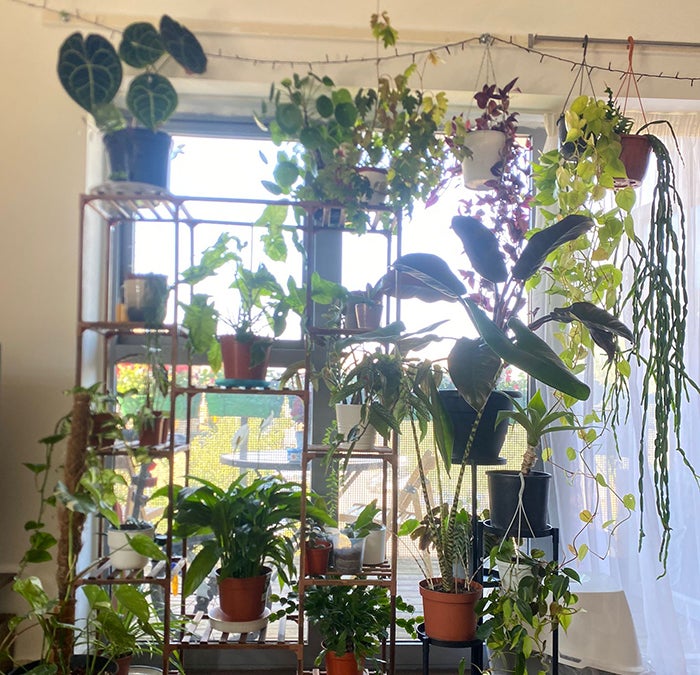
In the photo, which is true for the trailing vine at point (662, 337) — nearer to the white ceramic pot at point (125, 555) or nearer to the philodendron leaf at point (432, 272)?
the philodendron leaf at point (432, 272)

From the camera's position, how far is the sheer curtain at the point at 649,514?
7.30 feet

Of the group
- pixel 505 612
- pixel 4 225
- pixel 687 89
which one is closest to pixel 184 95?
pixel 4 225

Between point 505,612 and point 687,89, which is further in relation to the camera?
point 687,89

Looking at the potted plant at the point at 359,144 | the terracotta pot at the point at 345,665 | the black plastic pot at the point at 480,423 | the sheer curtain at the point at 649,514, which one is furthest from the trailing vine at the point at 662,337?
the terracotta pot at the point at 345,665

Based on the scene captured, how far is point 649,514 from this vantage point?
2.25 metres

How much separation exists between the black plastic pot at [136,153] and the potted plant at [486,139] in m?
0.94

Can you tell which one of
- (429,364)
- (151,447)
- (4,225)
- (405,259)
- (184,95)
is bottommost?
(151,447)

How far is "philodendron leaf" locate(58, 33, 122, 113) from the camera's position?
1910 millimetres

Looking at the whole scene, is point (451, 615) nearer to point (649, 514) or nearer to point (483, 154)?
point (649, 514)

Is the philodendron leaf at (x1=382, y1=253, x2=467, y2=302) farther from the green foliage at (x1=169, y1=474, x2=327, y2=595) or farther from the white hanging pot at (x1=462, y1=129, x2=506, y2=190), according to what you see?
the green foliage at (x1=169, y1=474, x2=327, y2=595)

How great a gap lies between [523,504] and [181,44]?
180 centimetres

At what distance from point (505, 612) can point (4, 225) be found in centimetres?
203

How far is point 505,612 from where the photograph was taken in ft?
5.82

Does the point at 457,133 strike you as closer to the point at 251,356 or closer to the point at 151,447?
the point at 251,356
